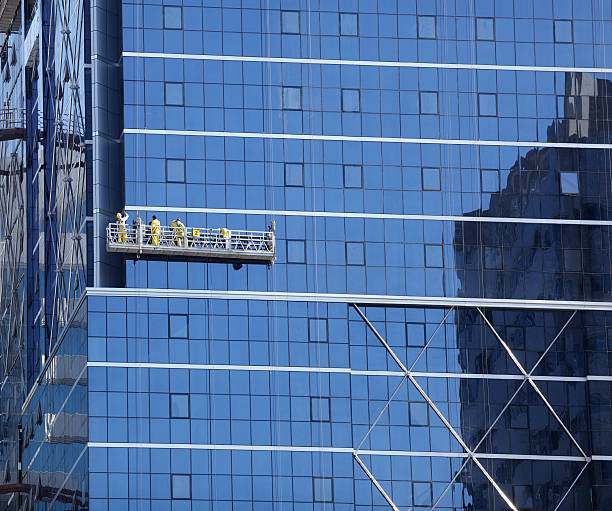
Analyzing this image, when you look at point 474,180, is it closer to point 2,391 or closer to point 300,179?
point 300,179

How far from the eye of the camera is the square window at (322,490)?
362 feet

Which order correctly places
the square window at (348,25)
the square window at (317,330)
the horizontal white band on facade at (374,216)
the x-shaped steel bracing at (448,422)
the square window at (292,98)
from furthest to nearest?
1. the square window at (348,25)
2. the square window at (292,98)
3. the horizontal white band on facade at (374,216)
4. the square window at (317,330)
5. the x-shaped steel bracing at (448,422)

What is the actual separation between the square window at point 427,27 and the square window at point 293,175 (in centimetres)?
1212

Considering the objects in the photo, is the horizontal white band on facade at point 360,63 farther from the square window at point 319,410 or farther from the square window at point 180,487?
the square window at point 180,487

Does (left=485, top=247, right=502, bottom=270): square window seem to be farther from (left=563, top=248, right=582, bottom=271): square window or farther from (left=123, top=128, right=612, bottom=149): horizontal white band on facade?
(left=123, top=128, right=612, bottom=149): horizontal white band on facade

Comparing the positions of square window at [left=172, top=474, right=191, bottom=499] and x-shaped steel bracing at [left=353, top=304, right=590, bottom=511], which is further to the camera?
x-shaped steel bracing at [left=353, top=304, right=590, bottom=511]

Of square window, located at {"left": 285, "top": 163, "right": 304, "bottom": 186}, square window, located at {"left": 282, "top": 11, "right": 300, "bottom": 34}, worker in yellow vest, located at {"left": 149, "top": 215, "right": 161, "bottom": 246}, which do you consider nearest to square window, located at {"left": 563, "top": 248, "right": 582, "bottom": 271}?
square window, located at {"left": 285, "top": 163, "right": 304, "bottom": 186}

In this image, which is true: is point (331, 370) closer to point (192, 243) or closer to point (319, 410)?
point (319, 410)

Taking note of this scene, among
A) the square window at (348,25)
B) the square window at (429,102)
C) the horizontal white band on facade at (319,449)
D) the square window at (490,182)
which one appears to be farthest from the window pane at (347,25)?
the horizontal white band on facade at (319,449)

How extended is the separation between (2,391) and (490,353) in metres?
46.4

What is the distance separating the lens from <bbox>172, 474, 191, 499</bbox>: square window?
10894 centimetres

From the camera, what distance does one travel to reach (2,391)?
478 feet

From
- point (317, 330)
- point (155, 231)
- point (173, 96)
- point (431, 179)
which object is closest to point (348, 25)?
point (431, 179)

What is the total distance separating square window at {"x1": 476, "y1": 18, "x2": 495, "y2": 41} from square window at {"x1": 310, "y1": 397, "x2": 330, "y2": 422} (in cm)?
2592
